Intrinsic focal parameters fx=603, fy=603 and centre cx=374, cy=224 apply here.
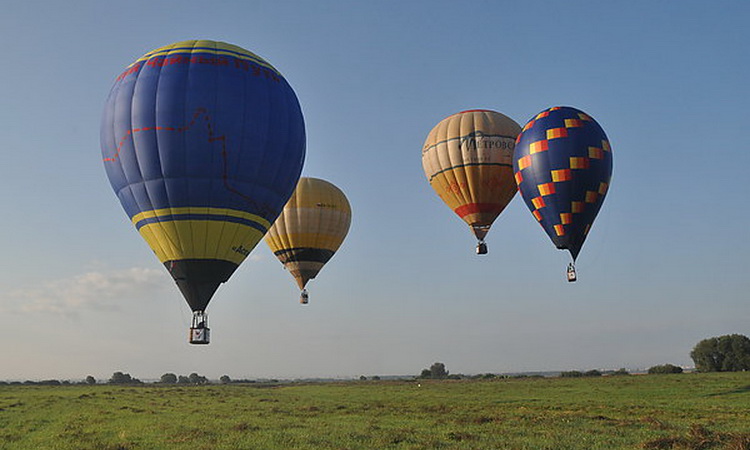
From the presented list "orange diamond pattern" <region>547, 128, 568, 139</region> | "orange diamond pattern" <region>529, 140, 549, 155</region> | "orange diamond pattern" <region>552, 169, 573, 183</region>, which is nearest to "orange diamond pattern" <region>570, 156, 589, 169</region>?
"orange diamond pattern" <region>552, 169, 573, 183</region>

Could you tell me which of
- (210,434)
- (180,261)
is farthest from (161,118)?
(210,434)

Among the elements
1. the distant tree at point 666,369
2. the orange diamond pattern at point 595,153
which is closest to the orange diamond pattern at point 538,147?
the orange diamond pattern at point 595,153

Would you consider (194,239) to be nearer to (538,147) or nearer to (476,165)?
(538,147)

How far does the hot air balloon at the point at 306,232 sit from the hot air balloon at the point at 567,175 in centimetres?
1625

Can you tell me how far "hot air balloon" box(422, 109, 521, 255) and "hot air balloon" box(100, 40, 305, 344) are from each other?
1408cm

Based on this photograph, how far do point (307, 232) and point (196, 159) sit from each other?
19649mm

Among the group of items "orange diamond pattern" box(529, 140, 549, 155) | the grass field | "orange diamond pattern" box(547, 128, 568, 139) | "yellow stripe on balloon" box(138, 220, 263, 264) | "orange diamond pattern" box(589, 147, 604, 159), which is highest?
"orange diamond pattern" box(547, 128, 568, 139)

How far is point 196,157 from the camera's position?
22.8 meters

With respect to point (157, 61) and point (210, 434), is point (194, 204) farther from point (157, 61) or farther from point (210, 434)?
point (210, 434)

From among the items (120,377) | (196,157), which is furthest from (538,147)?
(120,377)

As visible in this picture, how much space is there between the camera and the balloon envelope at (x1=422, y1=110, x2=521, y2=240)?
35406 mm

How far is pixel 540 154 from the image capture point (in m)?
30.7

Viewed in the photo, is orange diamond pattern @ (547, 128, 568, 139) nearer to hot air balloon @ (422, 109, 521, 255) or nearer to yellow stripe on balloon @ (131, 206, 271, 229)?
hot air balloon @ (422, 109, 521, 255)

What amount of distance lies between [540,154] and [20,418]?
33386 mm
